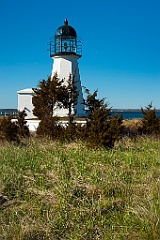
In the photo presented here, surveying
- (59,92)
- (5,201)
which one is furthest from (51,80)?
(5,201)

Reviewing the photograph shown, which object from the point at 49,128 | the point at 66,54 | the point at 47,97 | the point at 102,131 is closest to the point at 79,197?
the point at 102,131

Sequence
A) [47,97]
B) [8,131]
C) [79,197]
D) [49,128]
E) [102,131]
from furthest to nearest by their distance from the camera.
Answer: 1. [47,97]
2. [49,128]
3. [8,131]
4. [102,131]
5. [79,197]

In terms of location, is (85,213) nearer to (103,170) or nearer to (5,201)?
(5,201)

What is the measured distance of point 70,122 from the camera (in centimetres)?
1563

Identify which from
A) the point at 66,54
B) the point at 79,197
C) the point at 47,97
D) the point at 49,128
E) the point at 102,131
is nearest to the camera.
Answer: the point at 79,197

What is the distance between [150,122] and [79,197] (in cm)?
1126

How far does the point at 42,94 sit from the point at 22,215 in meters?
11.0

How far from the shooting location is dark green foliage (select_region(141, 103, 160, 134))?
49.7 feet

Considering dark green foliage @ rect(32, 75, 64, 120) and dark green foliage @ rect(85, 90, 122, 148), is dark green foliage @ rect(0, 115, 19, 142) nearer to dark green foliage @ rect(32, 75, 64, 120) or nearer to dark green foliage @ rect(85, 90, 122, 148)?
dark green foliage @ rect(32, 75, 64, 120)

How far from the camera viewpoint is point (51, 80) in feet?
51.1

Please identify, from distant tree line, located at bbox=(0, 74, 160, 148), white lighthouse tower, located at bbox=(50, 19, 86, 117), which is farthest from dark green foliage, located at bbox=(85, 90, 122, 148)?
white lighthouse tower, located at bbox=(50, 19, 86, 117)

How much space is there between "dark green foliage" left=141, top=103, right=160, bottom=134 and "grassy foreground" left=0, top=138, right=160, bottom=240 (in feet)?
24.6

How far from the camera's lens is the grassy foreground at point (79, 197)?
404cm

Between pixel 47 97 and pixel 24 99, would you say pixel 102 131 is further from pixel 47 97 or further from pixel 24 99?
pixel 24 99
